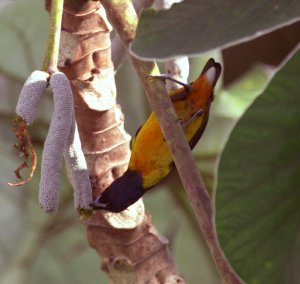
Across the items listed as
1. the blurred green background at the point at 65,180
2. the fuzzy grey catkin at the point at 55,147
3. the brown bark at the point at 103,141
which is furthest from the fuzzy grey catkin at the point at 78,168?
the blurred green background at the point at 65,180

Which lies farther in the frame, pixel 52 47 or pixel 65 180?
pixel 65 180

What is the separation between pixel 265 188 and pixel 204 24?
14cm

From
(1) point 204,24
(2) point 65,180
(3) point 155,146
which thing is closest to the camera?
(1) point 204,24

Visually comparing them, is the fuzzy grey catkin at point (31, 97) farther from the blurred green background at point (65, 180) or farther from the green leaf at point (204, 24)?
the blurred green background at point (65, 180)

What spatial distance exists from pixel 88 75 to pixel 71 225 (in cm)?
102

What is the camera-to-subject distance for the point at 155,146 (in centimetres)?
80

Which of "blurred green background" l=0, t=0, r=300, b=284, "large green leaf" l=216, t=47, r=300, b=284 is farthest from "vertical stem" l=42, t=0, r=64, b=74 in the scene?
"blurred green background" l=0, t=0, r=300, b=284

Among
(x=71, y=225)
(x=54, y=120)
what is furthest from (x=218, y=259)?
(x=71, y=225)

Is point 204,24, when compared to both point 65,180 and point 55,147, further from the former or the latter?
point 65,180

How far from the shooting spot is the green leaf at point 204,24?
54 centimetres

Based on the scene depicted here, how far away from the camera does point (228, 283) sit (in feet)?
2.06

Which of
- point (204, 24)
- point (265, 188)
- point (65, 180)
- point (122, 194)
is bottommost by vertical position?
point (65, 180)

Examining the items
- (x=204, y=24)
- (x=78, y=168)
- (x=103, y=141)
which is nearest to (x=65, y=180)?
(x=103, y=141)

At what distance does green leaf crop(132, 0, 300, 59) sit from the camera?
0.54 metres
